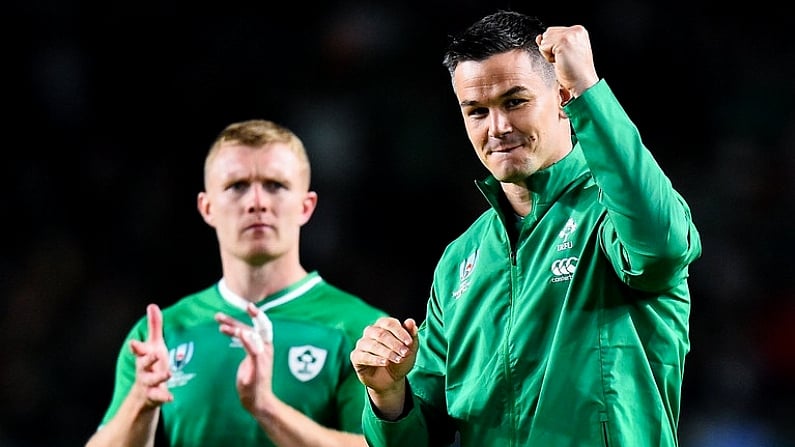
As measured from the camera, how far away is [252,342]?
12.1ft

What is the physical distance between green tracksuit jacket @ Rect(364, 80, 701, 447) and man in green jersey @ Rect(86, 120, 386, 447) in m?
1.17

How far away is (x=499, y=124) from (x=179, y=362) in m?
2.09

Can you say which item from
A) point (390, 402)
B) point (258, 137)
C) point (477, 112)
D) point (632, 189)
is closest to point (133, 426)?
point (258, 137)

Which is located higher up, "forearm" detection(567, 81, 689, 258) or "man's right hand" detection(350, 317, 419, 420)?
"forearm" detection(567, 81, 689, 258)

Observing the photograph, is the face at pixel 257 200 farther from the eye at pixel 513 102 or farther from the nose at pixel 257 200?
the eye at pixel 513 102

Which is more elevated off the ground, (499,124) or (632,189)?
(499,124)

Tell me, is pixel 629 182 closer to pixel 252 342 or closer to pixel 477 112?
pixel 477 112

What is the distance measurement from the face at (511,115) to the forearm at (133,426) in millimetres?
1863

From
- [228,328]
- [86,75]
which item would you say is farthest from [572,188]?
[86,75]

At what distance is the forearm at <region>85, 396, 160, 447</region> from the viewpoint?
12.6ft

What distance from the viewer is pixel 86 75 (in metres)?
7.86

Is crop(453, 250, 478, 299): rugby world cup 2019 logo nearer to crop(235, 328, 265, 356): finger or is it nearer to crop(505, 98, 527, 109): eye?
crop(505, 98, 527, 109): eye

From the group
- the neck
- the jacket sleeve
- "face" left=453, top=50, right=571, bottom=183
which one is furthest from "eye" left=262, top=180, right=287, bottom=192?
the jacket sleeve

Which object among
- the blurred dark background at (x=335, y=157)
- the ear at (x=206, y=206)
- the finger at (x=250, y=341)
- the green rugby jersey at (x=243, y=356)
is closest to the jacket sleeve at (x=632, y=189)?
the finger at (x=250, y=341)
